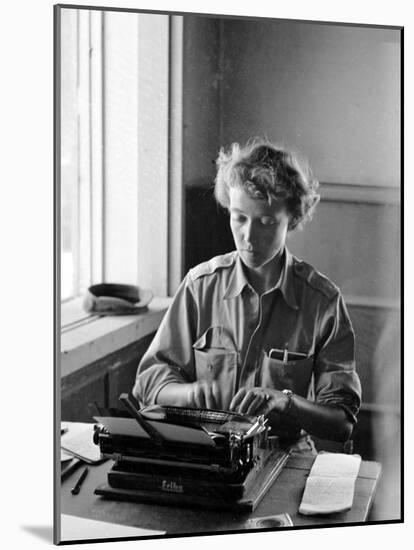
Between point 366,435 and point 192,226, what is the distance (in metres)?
0.73

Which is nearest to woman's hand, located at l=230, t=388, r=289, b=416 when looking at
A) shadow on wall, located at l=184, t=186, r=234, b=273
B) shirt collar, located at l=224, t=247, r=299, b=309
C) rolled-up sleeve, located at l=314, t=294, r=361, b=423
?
rolled-up sleeve, located at l=314, t=294, r=361, b=423

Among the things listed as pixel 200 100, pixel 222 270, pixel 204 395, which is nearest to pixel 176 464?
pixel 204 395

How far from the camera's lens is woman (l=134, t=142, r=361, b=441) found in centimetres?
269

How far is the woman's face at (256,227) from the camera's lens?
2.69 meters

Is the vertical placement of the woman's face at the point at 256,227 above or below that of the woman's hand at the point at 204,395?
above

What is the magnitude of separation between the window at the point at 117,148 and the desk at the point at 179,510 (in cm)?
48

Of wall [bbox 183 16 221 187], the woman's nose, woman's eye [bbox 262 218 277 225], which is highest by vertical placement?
wall [bbox 183 16 221 187]

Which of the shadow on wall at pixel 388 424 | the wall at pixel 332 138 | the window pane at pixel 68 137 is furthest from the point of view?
the shadow on wall at pixel 388 424

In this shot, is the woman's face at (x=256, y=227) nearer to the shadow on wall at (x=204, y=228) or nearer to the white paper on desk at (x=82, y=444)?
the shadow on wall at (x=204, y=228)

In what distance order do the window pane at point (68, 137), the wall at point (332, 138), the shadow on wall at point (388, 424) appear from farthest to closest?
the shadow on wall at point (388, 424), the wall at point (332, 138), the window pane at point (68, 137)

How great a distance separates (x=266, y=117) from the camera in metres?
2.71

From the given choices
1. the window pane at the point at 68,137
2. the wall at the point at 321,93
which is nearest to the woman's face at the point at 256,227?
the wall at the point at 321,93

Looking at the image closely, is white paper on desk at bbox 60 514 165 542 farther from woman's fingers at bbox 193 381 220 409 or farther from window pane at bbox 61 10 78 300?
window pane at bbox 61 10 78 300

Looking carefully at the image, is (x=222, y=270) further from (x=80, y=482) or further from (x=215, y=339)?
→ (x=80, y=482)
